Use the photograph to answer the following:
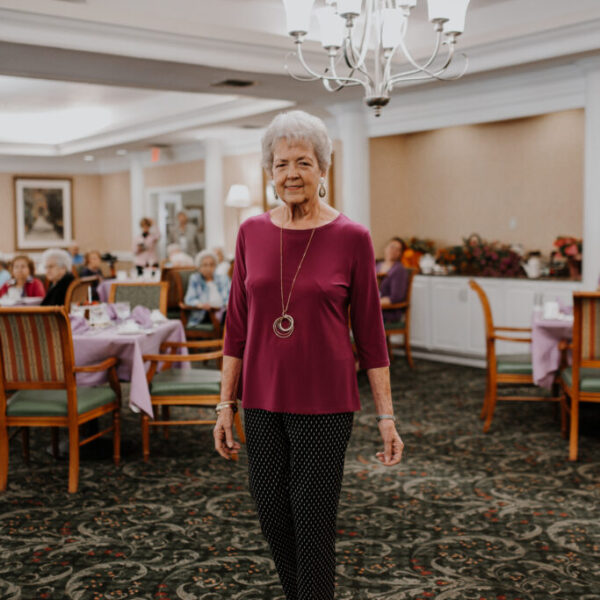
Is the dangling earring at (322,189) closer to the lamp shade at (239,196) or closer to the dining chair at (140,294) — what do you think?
the dining chair at (140,294)

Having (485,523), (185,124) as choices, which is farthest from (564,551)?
(185,124)

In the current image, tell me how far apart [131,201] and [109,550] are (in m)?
13.0

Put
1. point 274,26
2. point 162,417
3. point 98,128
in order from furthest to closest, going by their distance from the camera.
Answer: point 98,128
point 274,26
point 162,417

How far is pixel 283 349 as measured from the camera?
2096 millimetres

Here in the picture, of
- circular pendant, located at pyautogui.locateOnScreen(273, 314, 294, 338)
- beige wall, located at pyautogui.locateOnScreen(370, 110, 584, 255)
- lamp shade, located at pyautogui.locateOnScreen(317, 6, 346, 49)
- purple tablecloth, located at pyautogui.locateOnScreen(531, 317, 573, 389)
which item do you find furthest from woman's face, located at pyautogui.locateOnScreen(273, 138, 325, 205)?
beige wall, located at pyautogui.locateOnScreen(370, 110, 584, 255)

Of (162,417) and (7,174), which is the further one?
(7,174)

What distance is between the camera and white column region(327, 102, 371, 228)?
30.4 ft

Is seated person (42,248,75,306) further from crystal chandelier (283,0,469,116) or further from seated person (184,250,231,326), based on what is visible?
crystal chandelier (283,0,469,116)

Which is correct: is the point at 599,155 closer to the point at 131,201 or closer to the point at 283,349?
the point at 283,349

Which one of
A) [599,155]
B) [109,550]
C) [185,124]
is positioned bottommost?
[109,550]

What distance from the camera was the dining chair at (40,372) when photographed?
427 cm

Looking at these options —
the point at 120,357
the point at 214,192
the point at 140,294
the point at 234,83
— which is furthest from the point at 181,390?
the point at 214,192

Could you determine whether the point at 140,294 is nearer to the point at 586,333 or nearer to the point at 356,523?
the point at 356,523

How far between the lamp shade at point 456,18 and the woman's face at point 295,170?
2.58m
